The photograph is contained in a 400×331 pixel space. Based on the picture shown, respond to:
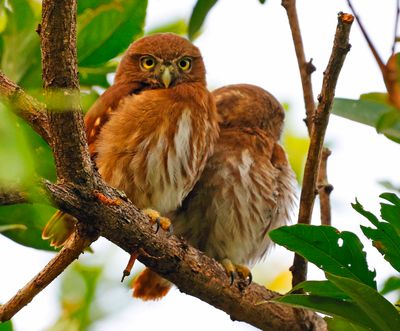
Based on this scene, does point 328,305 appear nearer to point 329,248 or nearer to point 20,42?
point 329,248

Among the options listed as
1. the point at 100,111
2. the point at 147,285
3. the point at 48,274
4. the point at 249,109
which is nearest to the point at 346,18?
the point at 48,274

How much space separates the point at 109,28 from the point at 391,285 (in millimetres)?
2194

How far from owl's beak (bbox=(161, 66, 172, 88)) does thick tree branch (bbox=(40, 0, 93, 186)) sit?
6.13ft

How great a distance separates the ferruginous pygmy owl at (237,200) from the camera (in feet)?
14.1

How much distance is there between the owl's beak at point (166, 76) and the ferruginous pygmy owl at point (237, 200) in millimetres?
529

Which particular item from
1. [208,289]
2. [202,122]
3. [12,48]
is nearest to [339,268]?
[208,289]

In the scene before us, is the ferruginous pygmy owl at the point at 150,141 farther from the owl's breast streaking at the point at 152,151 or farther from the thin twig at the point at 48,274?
the thin twig at the point at 48,274

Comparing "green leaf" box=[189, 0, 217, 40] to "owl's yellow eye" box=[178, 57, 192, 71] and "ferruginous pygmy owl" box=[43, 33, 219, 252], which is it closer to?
"ferruginous pygmy owl" box=[43, 33, 219, 252]

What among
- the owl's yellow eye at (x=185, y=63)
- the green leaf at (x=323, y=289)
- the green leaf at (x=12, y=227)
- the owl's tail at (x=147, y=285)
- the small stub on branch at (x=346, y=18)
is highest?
the small stub on branch at (x=346, y=18)

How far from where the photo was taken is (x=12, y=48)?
3.76 meters

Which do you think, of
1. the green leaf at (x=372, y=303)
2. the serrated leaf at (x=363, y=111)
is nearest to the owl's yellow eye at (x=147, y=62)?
the serrated leaf at (x=363, y=111)

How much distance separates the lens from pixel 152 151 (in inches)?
149

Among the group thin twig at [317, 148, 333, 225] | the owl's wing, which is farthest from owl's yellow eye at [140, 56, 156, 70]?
thin twig at [317, 148, 333, 225]

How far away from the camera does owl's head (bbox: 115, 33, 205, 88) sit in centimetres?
444
